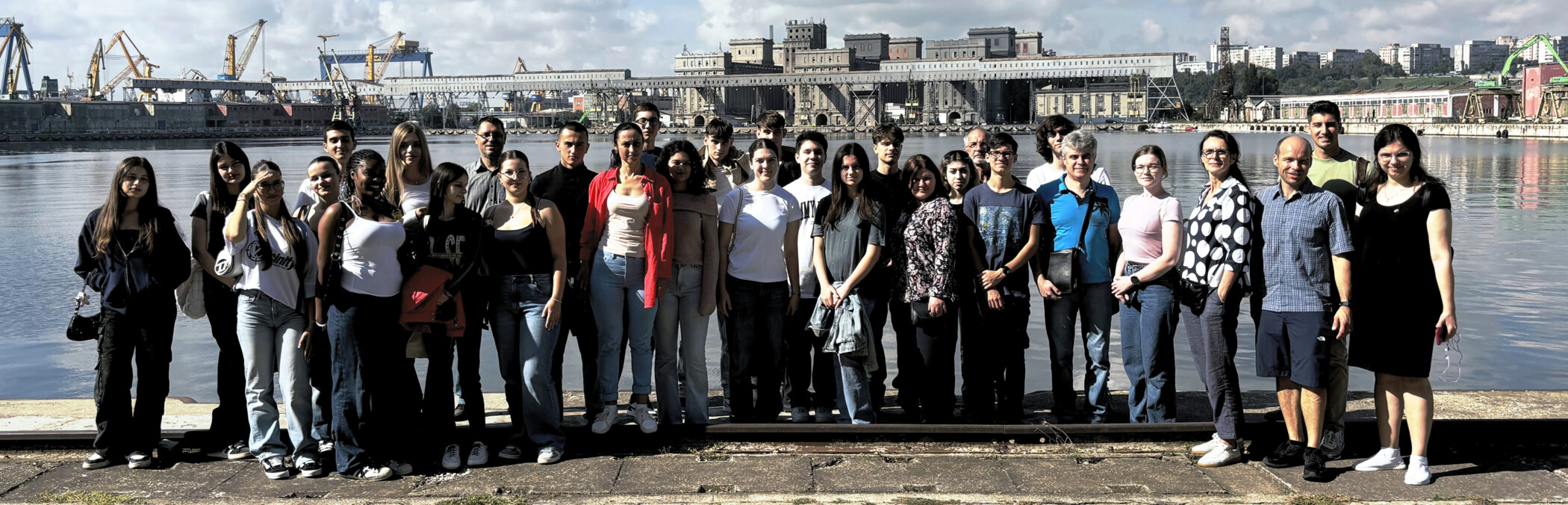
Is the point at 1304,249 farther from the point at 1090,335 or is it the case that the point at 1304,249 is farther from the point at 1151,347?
the point at 1090,335

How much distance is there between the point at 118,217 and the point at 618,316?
1899 mm

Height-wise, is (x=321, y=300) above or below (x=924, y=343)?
above

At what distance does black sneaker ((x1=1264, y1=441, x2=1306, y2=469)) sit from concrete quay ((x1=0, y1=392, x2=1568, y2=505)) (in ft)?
0.10

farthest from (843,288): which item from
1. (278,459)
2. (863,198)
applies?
(278,459)

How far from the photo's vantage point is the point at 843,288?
487cm

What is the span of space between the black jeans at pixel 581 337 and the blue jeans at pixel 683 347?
27 cm

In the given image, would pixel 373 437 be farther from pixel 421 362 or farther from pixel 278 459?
pixel 421 362

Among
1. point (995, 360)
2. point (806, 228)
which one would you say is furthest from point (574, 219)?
point (995, 360)

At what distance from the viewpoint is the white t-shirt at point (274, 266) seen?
4.21 m

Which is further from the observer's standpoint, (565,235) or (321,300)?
(565,235)

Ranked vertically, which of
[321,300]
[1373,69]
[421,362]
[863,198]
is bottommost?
[421,362]

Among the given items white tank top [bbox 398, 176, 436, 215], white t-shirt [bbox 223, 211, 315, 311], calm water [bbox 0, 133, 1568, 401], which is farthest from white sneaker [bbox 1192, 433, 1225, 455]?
white t-shirt [bbox 223, 211, 315, 311]

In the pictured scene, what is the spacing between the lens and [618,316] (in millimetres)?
4801

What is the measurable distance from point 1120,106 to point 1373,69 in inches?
3648
